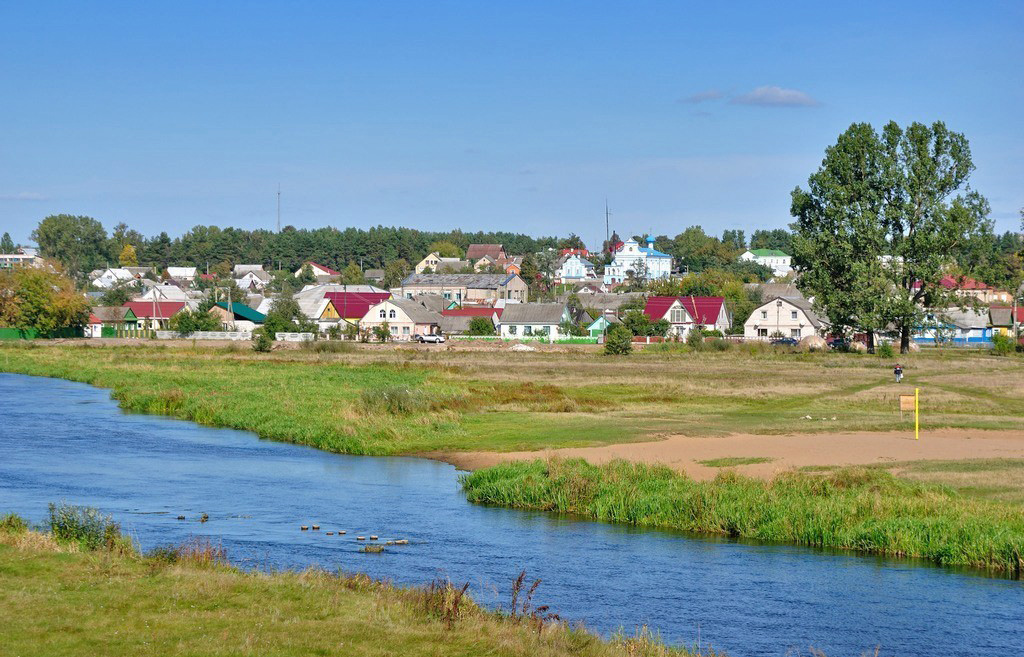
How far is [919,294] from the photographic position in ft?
272

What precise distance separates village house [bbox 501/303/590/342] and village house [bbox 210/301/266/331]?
28.6 metres

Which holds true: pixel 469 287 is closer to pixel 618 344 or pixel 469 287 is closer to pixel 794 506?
pixel 618 344

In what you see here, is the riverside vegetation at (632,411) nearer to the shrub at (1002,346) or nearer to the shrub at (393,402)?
the shrub at (393,402)

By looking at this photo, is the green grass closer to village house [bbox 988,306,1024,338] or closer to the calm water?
the calm water

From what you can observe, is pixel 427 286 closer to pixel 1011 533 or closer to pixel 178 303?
pixel 178 303

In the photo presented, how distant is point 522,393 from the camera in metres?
52.0

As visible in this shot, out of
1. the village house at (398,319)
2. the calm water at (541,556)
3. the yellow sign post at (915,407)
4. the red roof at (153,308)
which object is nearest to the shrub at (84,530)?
the calm water at (541,556)

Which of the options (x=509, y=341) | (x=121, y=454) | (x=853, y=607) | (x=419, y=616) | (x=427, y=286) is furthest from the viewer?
(x=427, y=286)

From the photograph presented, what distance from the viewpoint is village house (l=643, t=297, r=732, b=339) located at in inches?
4700

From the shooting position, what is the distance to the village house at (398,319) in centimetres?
12594

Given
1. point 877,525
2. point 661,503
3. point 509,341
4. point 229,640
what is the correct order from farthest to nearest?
point 509,341 → point 661,503 → point 877,525 → point 229,640

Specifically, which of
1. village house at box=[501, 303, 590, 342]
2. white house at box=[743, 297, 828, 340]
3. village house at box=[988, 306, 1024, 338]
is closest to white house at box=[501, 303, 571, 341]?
village house at box=[501, 303, 590, 342]

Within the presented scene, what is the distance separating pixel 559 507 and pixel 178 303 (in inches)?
4404

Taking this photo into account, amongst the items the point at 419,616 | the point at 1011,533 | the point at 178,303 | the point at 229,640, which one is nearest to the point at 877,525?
the point at 1011,533
